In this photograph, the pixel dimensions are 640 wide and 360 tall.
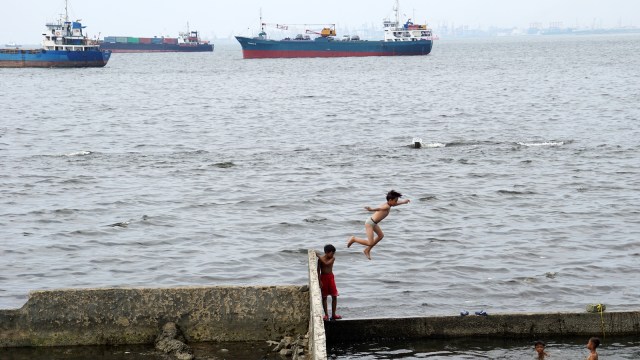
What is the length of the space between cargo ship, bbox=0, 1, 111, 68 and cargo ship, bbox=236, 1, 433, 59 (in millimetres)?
38015

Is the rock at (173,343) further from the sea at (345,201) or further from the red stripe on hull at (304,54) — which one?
the red stripe on hull at (304,54)

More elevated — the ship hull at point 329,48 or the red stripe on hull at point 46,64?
the ship hull at point 329,48

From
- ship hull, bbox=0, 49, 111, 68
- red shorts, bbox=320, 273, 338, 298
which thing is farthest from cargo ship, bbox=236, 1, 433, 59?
red shorts, bbox=320, 273, 338, 298

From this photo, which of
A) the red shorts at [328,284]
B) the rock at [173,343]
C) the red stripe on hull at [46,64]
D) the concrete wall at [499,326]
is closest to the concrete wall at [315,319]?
the red shorts at [328,284]

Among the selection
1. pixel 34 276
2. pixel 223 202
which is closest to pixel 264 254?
pixel 34 276

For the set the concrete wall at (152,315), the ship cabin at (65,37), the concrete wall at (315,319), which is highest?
the ship cabin at (65,37)

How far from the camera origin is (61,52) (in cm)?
12219

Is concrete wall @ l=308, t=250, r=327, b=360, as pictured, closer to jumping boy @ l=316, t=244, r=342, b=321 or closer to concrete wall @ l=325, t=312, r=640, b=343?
jumping boy @ l=316, t=244, r=342, b=321

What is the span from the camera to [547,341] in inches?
565

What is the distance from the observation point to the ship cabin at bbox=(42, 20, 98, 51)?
117938 millimetres

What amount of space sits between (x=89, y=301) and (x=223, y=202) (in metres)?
14.4

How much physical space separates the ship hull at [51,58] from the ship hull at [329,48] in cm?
3700

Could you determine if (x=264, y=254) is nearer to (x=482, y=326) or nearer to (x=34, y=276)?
(x=34, y=276)

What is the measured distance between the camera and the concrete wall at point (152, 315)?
45.4 feet
